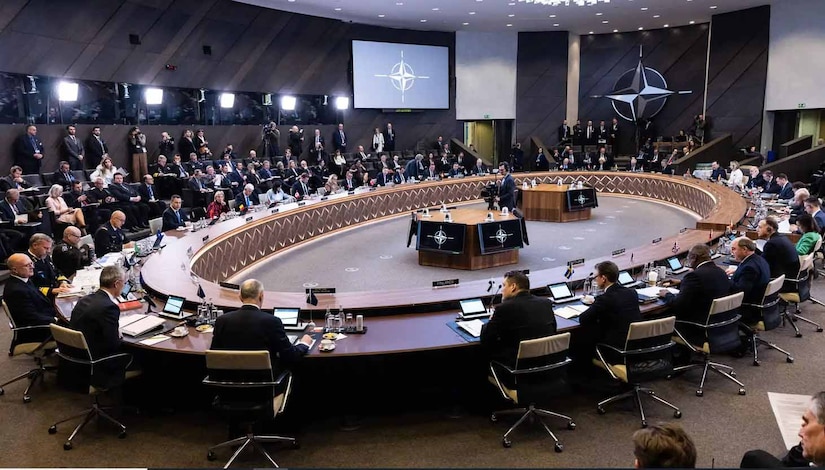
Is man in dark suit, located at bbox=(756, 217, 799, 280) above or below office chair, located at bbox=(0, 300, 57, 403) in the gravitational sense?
above

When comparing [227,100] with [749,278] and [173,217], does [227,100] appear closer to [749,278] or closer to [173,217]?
[173,217]

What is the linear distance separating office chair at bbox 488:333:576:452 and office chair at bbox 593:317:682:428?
1.60 ft

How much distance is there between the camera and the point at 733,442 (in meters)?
3.97

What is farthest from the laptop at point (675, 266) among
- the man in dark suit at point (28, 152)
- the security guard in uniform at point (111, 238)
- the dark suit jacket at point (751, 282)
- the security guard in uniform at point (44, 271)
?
the man in dark suit at point (28, 152)

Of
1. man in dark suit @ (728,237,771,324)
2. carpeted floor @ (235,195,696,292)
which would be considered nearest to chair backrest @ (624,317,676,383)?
man in dark suit @ (728,237,771,324)

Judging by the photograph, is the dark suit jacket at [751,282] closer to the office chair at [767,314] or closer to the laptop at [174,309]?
the office chair at [767,314]

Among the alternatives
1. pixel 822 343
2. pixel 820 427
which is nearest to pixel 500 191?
pixel 822 343

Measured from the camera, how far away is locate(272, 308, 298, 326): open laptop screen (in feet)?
14.8

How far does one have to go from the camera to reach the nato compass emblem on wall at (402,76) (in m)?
20.5

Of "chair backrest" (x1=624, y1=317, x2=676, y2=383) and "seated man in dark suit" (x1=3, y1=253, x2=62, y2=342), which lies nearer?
"chair backrest" (x1=624, y1=317, x2=676, y2=383)

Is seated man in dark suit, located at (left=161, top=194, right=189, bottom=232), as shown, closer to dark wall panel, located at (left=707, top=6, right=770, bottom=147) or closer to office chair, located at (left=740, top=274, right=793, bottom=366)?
office chair, located at (left=740, top=274, right=793, bottom=366)

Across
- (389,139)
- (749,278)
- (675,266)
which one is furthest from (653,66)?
(749,278)

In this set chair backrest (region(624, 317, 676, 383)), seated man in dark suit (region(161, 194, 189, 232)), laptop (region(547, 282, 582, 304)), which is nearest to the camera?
chair backrest (region(624, 317, 676, 383))

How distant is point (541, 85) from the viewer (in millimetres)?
23109
